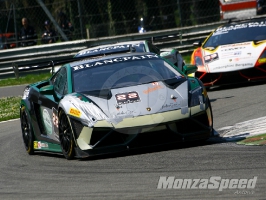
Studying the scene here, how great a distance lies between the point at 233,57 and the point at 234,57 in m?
0.02

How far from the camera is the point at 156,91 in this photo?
8602mm

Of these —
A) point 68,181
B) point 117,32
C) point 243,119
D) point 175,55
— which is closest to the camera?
point 68,181

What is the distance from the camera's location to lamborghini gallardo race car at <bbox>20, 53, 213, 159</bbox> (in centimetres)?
820

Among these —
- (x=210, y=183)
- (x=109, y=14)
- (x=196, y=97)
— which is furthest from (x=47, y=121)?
(x=109, y=14)

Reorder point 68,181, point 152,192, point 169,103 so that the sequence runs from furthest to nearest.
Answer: point 169,103 < point 68,181 < point 152,192

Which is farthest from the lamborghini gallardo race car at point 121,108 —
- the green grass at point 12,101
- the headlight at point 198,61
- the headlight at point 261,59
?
the headlight at point 198,61

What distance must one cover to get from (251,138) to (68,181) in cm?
238

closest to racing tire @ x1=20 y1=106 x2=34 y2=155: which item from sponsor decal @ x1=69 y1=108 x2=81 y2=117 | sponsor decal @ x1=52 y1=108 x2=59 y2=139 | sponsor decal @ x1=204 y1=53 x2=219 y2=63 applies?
sponsor decal @ x1=52 y1=108 x2=59 y2=139

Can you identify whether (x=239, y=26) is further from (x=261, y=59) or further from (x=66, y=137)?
(x=66, y=137)

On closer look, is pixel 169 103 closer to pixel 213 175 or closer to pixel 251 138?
pixel 251 138

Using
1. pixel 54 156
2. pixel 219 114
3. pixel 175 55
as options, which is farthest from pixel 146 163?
pixel 175 55

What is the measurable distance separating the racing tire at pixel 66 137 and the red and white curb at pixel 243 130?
1.81 meters

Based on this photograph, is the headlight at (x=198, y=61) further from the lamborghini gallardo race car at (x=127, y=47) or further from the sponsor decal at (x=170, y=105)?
the sponsor decal at (x=170, y=105)

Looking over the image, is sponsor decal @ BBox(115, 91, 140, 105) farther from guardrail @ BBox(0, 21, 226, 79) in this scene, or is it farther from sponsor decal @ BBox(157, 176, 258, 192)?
guardrail @ BBox(0, 21, 226, 79)
